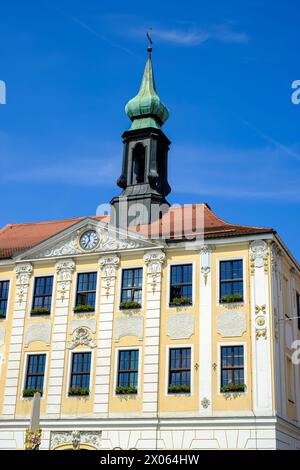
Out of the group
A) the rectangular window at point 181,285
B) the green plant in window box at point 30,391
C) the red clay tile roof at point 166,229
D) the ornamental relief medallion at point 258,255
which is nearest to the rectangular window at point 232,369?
the rectangular window at point 181,285

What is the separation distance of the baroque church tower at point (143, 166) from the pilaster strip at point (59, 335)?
451cm

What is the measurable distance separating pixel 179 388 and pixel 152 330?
3045mm

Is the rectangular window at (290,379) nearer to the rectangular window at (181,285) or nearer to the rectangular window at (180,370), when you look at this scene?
the rectangular window at (180,370)

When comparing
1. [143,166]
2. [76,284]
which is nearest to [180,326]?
[76,284]

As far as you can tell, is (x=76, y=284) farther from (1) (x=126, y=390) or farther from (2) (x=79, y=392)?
(1) (x=126, y=390)

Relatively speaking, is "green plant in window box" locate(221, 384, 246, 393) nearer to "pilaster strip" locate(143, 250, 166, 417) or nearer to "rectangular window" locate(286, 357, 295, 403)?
"pilaster strip" locate(143, 250, 166, 417)

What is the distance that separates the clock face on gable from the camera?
34625 millimetres

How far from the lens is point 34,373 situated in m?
33.5

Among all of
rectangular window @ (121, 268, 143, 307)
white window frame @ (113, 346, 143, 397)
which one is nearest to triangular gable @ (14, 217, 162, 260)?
rectangular window @ (121, 268, 143, 307)

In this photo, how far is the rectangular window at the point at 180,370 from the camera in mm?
30353

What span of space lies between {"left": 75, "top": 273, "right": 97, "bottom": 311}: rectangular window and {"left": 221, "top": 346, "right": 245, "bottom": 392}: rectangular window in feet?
23.5

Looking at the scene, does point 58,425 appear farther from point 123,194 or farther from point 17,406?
point 123,194

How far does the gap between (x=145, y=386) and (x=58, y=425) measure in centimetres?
453

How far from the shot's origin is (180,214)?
36.7 meters
